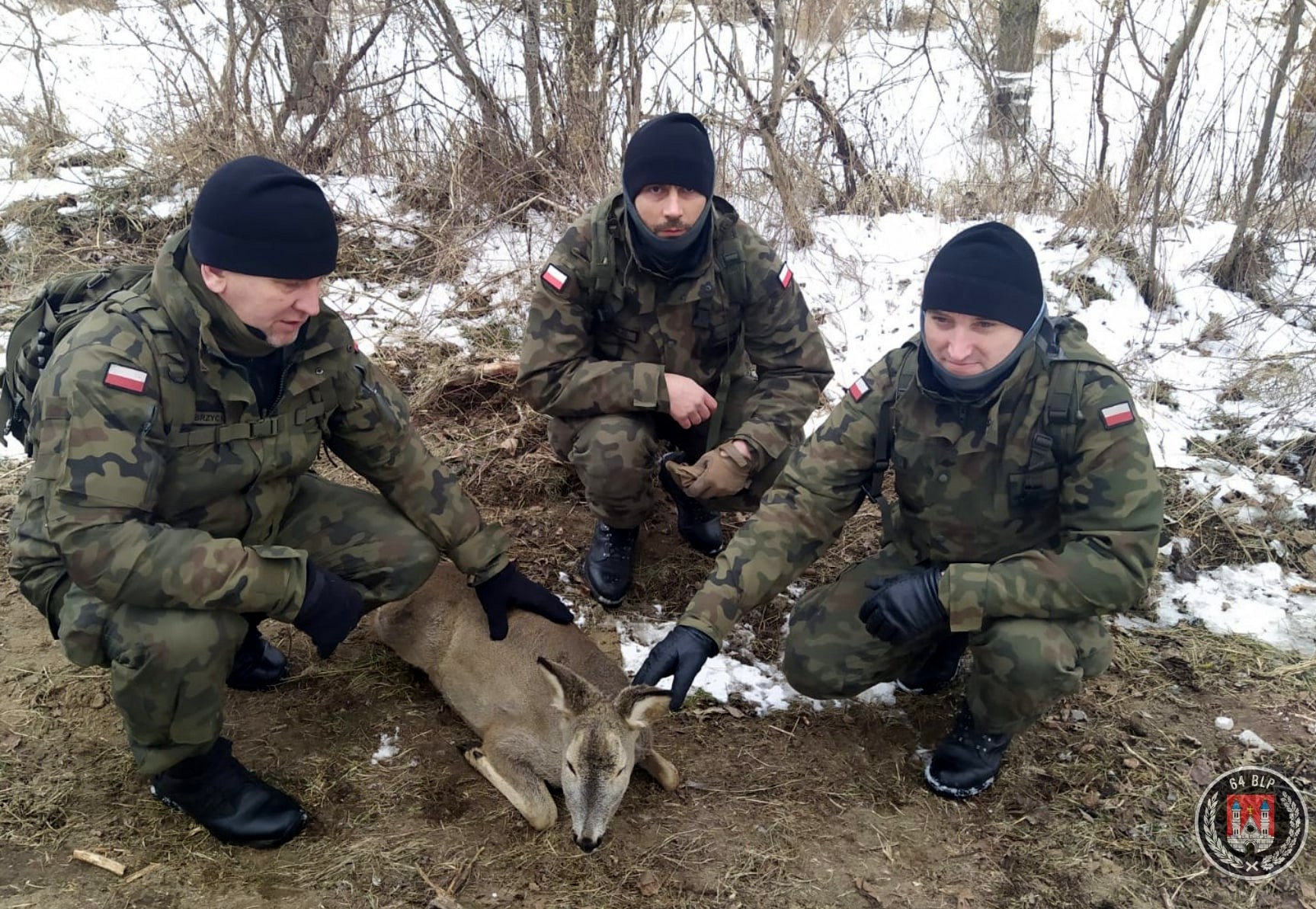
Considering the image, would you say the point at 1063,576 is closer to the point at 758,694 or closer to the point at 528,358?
the point at 758,694

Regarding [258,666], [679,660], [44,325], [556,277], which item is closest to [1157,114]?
[556,277]

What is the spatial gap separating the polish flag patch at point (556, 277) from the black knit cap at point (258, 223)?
5.22 ft

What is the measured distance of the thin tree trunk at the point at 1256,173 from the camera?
6062 mm

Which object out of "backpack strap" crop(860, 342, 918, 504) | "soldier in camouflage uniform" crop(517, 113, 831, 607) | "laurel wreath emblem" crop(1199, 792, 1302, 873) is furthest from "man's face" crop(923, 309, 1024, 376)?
"laurel wreath emblem" crop(1199, 792, 1302, 873)

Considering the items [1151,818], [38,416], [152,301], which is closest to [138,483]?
[38,416]

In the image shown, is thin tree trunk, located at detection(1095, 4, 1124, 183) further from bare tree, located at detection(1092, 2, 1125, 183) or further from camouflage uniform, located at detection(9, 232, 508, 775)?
camouflage uniform, located at detection(9, 232, 508, 775)

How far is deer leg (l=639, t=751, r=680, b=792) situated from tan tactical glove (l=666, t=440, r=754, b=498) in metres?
1.37

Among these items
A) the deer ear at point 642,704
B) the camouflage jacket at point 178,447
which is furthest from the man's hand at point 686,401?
the deer ear at point 642,704

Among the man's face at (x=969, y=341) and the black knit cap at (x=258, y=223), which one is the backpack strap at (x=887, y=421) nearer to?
the man's face at (x=969, y=341)

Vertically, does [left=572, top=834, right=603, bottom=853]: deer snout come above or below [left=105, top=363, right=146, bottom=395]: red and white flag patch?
below

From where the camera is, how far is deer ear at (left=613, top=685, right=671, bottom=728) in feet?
10.1

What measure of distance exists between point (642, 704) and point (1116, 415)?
186 centimetres

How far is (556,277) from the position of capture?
174 inches

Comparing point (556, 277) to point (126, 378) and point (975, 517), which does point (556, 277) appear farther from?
point (975, 517)
